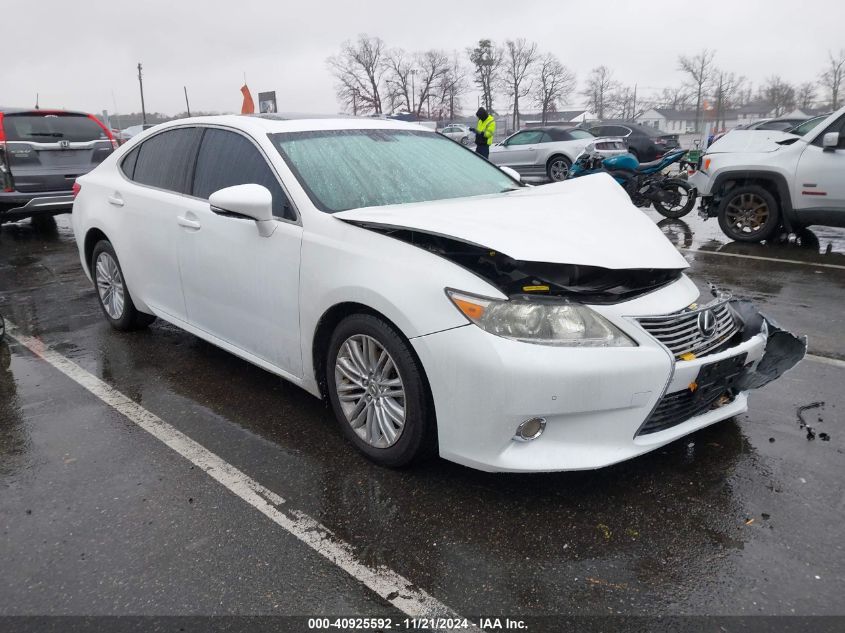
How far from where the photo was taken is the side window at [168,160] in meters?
4.19

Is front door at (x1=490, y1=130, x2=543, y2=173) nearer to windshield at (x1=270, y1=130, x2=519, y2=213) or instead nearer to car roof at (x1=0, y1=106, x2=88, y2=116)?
car roof at (x1=0, y1=106, x2=88, y2=116)

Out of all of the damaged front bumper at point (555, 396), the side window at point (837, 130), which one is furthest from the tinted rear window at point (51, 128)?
the side window at point (837, 130)

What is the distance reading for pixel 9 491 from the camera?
2.98 metres

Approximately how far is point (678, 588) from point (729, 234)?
755 cm

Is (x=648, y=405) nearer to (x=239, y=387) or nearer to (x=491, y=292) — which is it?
(x=491, y=292)

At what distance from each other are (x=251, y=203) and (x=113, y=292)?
247 cm

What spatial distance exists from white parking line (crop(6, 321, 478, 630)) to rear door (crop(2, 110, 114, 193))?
20.0ft

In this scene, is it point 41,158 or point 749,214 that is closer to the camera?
point 749,214

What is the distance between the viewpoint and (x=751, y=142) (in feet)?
28.6

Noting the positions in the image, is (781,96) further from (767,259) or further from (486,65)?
(767,259)

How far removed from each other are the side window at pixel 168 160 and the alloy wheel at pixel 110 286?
2.43ft

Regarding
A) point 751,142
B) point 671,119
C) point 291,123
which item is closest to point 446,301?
point 291,123

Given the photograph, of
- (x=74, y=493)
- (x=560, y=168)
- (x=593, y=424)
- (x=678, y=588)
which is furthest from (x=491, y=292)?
(x=560, y=168)

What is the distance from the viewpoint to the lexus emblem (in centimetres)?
282
